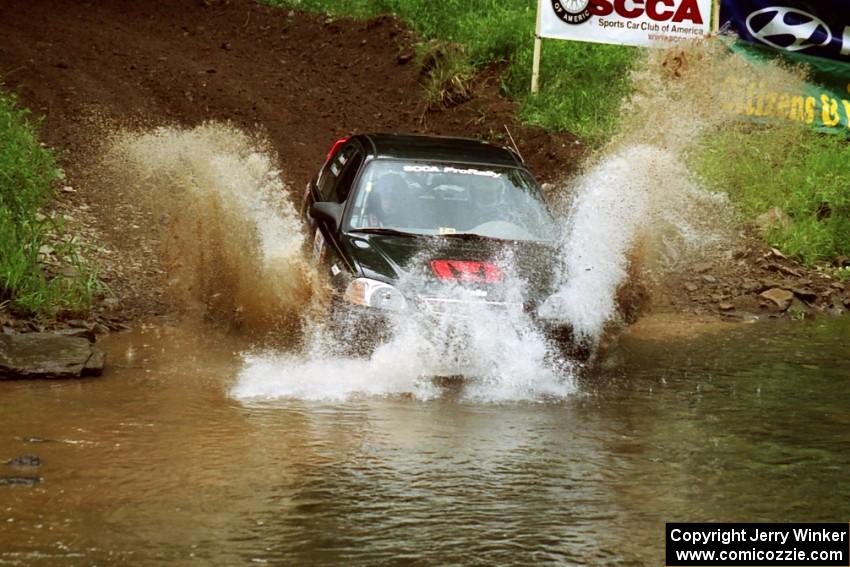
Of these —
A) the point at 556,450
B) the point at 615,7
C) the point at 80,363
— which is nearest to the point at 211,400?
the point at 80,363

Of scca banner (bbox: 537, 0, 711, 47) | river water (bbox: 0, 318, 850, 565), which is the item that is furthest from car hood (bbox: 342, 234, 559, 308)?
scca banner (bbox: 537, 0, 711, 47)

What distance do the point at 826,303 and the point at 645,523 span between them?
6.97 m

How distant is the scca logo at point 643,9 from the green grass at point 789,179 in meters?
1.72

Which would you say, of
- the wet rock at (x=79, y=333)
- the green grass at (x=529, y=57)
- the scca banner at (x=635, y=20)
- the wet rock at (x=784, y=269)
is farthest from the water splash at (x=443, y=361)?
→ the scca banner at (x=635, y=20)

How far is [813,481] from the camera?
6383 mm

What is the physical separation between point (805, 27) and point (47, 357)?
11.1m

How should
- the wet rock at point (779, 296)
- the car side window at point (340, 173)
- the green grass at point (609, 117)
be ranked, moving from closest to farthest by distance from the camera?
the car side window at point (340, 173) < the wet rock at point (779, 296) < the green grass at point (609, 117)

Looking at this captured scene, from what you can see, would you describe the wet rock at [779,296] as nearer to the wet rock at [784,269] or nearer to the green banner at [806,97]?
the wet rock at [784,269]

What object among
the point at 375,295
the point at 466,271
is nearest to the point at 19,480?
the point at 375,295

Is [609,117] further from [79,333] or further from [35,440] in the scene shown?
[35,440]

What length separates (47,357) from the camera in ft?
27.1

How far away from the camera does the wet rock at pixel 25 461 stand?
20.3 feet

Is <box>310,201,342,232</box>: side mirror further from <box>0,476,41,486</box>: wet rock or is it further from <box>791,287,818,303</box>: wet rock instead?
<box>791,287,818,303</box>: wet rock

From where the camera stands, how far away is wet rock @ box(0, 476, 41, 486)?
5863 mm
